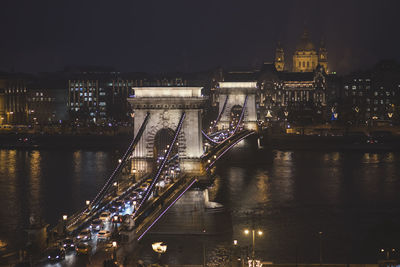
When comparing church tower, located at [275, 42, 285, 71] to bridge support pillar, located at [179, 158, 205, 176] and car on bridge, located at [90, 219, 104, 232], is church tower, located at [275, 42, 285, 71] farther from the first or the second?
car on bridge, located at [90, 219, 104, 232]

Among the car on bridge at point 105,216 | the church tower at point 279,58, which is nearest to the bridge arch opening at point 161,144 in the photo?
the car on bridge at point 105,216

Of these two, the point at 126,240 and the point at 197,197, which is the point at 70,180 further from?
the point at 126,240

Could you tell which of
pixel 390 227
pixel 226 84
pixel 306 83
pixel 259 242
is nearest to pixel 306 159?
pixel 226 84

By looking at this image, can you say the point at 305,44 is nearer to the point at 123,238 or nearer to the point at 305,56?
the point at 305,56

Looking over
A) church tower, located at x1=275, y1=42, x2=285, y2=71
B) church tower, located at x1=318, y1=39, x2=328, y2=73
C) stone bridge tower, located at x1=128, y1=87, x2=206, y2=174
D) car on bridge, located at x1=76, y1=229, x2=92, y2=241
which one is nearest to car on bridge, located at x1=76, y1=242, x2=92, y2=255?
car on bridge, located at x1=76, y1=229, x2=92, y2=241

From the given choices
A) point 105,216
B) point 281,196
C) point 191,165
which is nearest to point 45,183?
point 191,165

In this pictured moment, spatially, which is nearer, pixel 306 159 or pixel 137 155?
pixel 137 155

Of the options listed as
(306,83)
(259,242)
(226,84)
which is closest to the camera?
(259,242)
